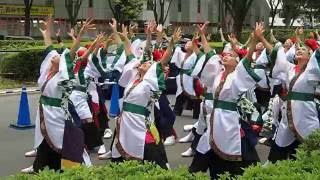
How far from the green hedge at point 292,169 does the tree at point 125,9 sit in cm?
4311

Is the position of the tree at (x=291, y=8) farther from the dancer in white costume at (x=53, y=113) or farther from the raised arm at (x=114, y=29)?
the dancer in white costume at (x=53, y=113)

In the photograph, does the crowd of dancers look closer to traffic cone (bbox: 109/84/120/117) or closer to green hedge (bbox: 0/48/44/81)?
traffic cone (bbox: 109/84/120/117)

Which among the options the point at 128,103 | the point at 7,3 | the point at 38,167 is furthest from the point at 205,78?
the point at 7,3

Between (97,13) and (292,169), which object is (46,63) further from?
(97,13)

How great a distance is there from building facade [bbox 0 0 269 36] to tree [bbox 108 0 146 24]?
1.13 meters

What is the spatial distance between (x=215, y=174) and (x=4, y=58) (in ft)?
45.0

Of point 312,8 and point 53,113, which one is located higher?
point 312,8

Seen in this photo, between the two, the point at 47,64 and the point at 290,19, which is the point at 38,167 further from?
the point at 290,19

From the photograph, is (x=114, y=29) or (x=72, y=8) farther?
(x=72, y=8)

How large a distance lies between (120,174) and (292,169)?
3.70ft

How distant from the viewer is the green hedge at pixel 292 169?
3920 mm

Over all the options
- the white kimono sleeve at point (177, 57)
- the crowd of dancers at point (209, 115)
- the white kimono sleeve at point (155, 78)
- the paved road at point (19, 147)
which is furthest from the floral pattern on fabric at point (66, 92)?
the white kimono sleeve at point (177, 57)

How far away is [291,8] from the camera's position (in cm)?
5672

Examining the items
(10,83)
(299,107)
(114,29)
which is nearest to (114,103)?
(114,29)
